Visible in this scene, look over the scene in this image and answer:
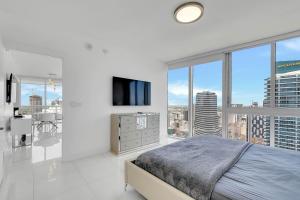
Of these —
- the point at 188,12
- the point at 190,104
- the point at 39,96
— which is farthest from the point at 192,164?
Result: the point at 39,96

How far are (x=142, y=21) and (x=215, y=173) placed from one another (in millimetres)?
2319

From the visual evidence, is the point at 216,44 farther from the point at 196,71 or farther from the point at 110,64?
the point at 110,64

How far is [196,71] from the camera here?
443 cm

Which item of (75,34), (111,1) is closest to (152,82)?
(75,34)

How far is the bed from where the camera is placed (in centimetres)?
117

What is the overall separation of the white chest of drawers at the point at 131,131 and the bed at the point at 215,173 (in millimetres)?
1422

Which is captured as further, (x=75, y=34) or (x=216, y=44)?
(x=216, y=44)

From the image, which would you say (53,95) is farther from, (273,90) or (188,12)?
(273,90)

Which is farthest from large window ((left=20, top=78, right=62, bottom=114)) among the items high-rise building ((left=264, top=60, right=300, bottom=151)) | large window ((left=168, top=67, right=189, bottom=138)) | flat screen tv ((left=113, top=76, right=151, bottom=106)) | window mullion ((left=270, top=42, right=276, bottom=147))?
high-rise building ((left=264, top=60, right=300, bottom=151))

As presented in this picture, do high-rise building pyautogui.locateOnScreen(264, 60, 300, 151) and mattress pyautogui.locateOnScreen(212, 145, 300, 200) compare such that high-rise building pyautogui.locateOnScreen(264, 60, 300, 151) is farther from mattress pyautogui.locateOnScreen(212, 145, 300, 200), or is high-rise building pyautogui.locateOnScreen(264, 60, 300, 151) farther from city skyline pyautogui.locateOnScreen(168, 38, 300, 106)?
mattress pyautogui.locateOnScreen(212, 145, 300, 200)

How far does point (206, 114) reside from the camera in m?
4.19

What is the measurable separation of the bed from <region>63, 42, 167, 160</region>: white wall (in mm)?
1640

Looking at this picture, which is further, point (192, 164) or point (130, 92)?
point (130, 92)

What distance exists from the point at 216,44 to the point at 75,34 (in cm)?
302
